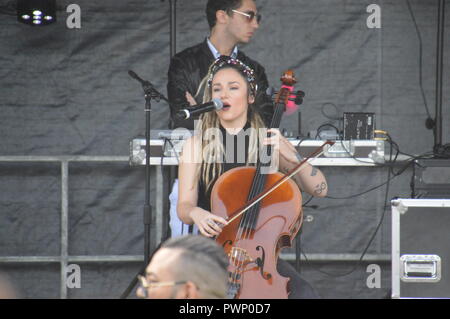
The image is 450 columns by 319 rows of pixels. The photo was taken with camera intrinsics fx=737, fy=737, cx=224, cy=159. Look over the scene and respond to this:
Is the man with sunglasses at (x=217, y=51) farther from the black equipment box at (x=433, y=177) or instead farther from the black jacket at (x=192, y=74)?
the black equipment box at (x=433, y=177)

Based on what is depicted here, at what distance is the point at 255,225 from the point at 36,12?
2326 mm

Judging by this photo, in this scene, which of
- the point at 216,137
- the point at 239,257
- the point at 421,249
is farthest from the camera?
the point at 421,249

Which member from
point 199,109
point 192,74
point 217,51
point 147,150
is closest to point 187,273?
point 199,109

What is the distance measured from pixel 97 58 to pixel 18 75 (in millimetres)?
546

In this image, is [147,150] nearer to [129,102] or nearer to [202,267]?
[129,102]

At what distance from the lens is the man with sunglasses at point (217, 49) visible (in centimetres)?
490

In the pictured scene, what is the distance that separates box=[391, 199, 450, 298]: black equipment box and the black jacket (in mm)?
1150

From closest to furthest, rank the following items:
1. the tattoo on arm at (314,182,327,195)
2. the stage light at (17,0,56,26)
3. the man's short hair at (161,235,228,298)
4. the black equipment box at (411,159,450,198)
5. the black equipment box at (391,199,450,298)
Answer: the man's short hair at (161,235,228,298), the tattoo on arm at (314,182,327,195), the black equipment box at (391,199,450,298), the black equipment box at (411,159,450,198), the stage light at (17,0,56,26)

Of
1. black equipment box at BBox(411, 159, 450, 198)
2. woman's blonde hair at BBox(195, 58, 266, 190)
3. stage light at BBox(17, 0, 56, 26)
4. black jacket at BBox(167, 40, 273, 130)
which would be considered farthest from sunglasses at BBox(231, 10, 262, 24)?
black equipment box at BBox(411, 159, 450, 198)

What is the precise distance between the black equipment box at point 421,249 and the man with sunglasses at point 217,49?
1.18 meters

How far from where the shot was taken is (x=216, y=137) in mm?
3871

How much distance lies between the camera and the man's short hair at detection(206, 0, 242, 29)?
4914mm

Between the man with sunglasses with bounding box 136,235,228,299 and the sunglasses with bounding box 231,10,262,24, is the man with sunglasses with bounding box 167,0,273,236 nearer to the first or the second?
the sunglasses with bounding box 231,10,262,24
